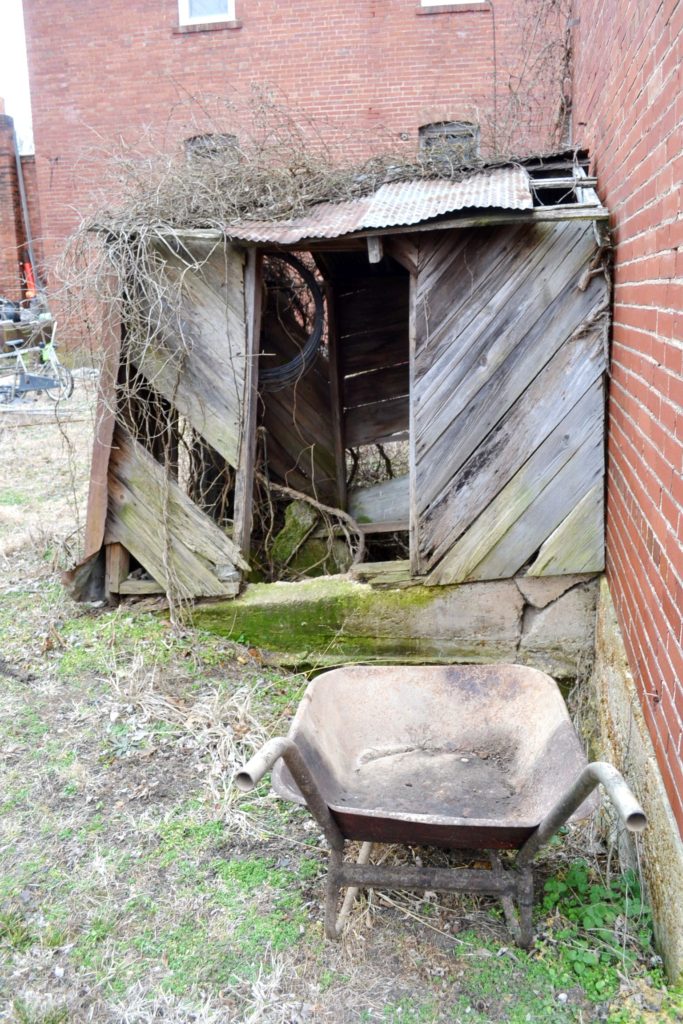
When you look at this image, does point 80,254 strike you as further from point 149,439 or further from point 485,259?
point 485,259

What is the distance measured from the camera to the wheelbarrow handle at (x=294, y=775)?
2.38 m

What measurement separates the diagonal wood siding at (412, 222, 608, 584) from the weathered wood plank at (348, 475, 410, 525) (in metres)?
1.79

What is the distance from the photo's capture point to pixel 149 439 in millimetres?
5359

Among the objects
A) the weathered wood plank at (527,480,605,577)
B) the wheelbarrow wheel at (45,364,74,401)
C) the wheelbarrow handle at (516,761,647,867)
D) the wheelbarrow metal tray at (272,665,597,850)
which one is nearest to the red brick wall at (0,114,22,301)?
the wheelbarrow wheel at (45,364,74,401)

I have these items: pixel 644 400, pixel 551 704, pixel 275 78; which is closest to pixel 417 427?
pixel 644 400

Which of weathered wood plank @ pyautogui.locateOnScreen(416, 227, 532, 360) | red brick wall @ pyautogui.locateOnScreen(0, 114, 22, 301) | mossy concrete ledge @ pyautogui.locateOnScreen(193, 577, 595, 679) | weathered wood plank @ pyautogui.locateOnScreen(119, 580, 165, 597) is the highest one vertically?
red brick wall @ pyautogui.locateOnScreen(0, 114, 22, 301)

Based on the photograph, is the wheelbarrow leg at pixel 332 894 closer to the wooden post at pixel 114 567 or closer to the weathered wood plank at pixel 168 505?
the weathered wood plank at pixel 168 505

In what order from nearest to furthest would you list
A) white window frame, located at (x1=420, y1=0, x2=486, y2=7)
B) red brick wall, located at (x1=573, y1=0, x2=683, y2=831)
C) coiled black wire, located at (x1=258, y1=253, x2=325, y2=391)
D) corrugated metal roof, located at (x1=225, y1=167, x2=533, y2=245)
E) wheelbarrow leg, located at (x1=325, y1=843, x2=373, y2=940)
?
1. red brick wall, located at (x1=573, y1=0, x2=683, y2=831)
2. wheelbarrow leg, located at (x1=325, y1=843, x2=373, y2=940)
3. corrugated metal roof, located at (x1=225, y1=167, x2=533, y2=245)
4. coiled black wire, located at (x1=258, y1=253, x2=325, y2=391)
5. white window frame, located at (x1=420, y1=0, x2=486, y2=7)

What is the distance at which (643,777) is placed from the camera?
122 inches

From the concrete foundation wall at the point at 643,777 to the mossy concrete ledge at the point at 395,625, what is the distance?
0.49 m

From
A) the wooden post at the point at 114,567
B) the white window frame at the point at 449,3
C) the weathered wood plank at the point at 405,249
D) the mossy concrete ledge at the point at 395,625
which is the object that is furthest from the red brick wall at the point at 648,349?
the white window frame at the point at 449,3

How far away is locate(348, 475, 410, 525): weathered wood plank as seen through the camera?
6.86 meters

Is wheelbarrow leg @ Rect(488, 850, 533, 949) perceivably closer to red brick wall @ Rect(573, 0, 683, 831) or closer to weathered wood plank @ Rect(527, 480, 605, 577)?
red brick wall @ Rect(573, 0, 683, 831)

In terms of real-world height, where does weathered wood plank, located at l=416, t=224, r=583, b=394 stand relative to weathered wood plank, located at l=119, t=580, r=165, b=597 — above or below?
above
